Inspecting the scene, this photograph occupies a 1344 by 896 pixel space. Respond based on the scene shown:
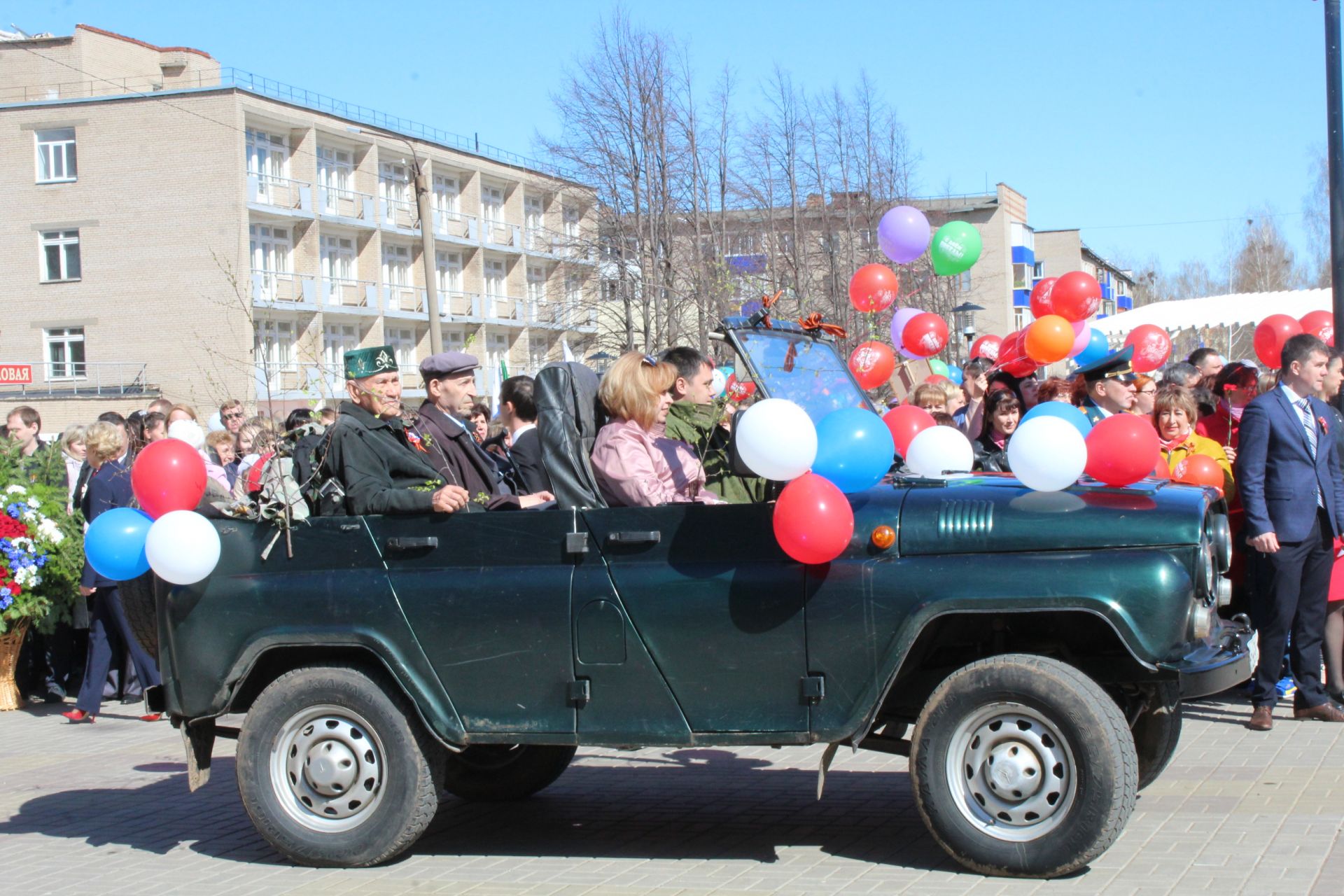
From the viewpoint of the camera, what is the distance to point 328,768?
558 centimetres

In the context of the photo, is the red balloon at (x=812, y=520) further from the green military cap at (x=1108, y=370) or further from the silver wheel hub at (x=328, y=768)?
the green military cap at (x=1108, y=370)

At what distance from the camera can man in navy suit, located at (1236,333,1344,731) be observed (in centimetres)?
752

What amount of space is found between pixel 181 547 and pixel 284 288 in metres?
43.8

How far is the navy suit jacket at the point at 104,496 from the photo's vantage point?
31.6 ft

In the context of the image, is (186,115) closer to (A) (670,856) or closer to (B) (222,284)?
(B) (222,284)

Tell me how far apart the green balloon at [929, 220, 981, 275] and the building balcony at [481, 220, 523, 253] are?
162ft

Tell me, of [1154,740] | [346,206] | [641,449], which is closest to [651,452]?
[641,449]

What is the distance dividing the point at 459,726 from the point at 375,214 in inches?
1900

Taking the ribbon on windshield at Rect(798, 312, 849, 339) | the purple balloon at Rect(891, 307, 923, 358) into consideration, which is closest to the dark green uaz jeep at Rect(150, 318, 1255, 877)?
the ribbon on windshield at Rect(798, 312, 849, 339)

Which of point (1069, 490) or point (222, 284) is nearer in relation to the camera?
point (1069, 490)

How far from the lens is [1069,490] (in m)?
5.20

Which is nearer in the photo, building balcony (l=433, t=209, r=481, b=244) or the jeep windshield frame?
the jeep windshield frame

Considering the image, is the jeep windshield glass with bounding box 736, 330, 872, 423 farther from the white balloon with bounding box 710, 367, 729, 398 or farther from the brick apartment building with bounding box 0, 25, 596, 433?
the brick apartment building with bounding box 0, 25, 596, 433

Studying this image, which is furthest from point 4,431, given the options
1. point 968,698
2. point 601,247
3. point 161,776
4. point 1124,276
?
point 1124,276
